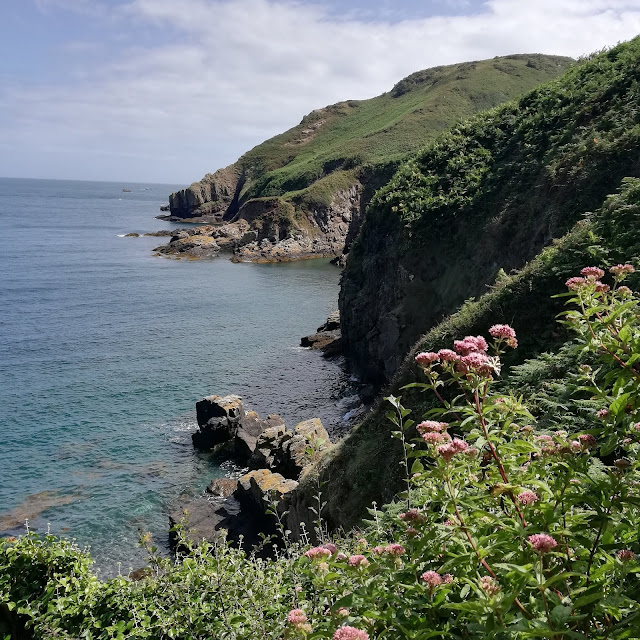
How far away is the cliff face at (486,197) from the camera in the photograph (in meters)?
23.2

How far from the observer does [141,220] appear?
5935 inches

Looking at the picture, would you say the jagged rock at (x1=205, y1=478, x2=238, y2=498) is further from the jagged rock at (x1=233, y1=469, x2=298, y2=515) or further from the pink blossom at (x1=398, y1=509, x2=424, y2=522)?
the pink blossom at (x1=398, y1=509, x2=424, y2=522)

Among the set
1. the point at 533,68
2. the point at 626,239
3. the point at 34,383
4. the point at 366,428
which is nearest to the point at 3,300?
the point at 34,383

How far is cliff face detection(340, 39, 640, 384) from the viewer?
23219 millimetres

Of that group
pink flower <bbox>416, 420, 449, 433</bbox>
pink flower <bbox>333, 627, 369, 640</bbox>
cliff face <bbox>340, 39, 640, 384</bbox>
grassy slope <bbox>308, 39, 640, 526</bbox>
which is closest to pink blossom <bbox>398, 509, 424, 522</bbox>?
pink flower <bbox>416, 420, 449, 433</bbox>

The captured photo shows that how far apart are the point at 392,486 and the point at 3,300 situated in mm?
55601

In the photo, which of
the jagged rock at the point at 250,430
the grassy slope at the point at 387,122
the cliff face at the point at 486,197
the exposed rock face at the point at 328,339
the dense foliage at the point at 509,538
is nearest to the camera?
the dense foliage at the point at 509,538

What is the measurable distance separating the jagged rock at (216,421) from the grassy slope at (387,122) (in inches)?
3188

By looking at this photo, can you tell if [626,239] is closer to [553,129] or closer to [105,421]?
[553,129]

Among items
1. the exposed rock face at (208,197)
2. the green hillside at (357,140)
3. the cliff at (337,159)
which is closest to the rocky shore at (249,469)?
the cliff at (337,159)

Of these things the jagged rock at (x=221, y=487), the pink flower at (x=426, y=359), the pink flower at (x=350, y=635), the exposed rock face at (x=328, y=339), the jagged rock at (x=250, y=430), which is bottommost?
the jagged rock at (x=221, y=487)

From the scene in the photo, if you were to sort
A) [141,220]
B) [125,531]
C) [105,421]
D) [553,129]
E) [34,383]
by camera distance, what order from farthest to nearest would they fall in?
[141,220] < [34,383] < [105,421] < [553,129] < [125,531]

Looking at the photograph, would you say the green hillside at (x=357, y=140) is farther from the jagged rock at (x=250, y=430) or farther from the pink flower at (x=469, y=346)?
the pink flower at (x=469, y=346)

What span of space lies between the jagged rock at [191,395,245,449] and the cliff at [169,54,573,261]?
61.3 metres
